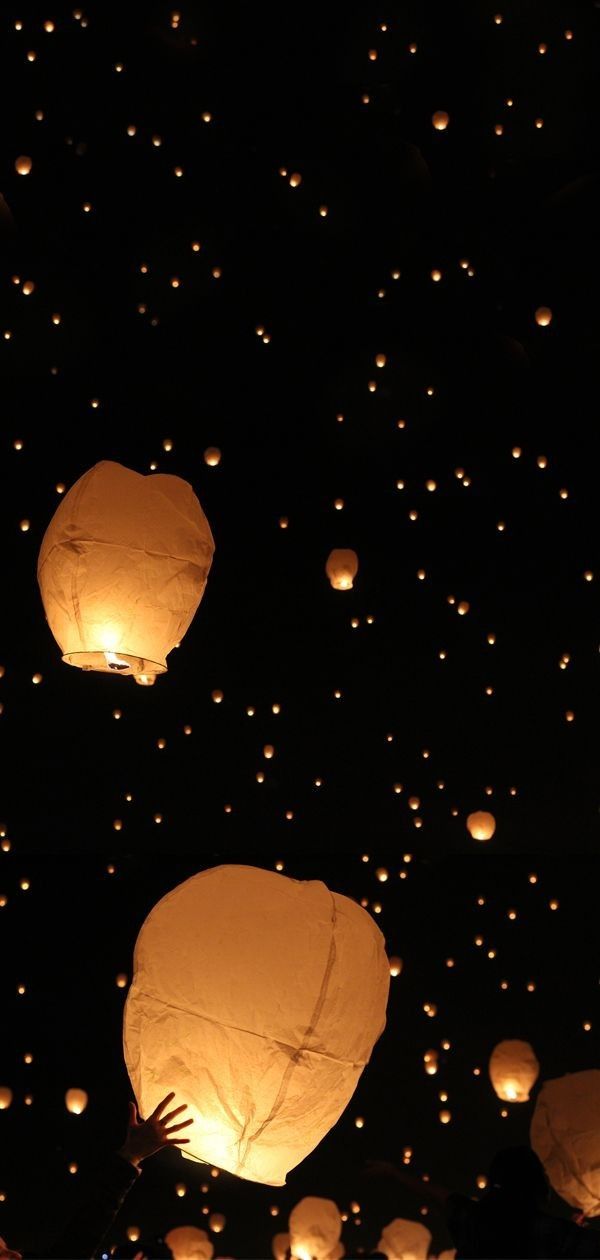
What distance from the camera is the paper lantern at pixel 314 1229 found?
2283 mm

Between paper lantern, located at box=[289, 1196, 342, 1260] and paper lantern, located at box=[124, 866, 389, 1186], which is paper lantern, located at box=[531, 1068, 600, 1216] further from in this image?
paper lantern, located at box=[124, 866, 389, 1186]

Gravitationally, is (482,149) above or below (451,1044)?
above

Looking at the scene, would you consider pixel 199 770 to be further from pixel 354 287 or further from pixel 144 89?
pixel 144 89

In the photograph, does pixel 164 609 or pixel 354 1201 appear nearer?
pixel 164 609

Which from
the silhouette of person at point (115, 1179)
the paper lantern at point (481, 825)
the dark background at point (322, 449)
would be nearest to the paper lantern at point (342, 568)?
the dark background at point (322, 449)

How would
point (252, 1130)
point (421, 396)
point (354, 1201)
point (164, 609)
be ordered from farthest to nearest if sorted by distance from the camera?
point (421, 396), point (354, 1201), point (164, 609), point (252, 1130)

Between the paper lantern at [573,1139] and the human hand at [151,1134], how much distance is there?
0.79 m

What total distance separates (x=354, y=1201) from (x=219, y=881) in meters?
1.15

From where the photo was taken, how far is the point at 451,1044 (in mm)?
2508

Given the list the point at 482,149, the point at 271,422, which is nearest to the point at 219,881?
the point at 271,422

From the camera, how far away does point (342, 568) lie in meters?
2.52

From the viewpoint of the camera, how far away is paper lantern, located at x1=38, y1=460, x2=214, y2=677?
1.90m

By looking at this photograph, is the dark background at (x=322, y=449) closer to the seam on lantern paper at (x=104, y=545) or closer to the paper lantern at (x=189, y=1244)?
the paper lantern at (x=189, y=1244)

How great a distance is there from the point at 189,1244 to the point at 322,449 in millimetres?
1667
